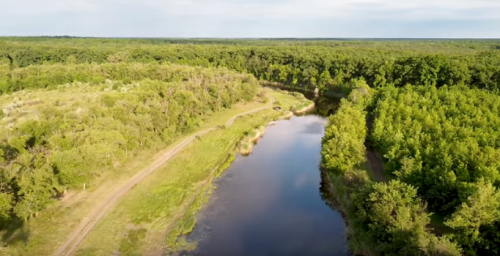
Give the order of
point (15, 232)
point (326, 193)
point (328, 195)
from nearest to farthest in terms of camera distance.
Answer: point (15, 232) < point (328, 195) < point (326, 193)

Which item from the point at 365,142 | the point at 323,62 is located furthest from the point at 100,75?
the point at 365,142

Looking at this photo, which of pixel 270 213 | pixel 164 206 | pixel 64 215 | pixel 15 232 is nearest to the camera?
pixel 15 232

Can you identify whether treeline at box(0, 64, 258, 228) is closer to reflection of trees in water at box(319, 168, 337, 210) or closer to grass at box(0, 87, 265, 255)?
grass at box(0, 87, 265, 255)

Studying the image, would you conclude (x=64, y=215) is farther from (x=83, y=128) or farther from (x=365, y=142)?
(x=365, y=142)

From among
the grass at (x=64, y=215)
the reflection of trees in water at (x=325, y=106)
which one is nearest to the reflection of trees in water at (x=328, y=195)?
the grass at (x=64, y=215)

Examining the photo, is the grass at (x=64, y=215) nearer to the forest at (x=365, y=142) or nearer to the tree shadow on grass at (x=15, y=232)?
the tree shadow on grass at (x=15, y=232)

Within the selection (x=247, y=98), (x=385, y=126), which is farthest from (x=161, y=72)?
(x=385, y=126)

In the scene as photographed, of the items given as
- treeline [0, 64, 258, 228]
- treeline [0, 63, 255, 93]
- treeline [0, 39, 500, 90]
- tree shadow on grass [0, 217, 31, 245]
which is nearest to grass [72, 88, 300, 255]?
tree shadow on grass [0, 217, 31, 245]
